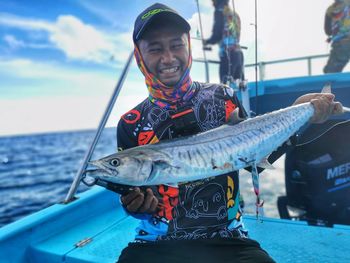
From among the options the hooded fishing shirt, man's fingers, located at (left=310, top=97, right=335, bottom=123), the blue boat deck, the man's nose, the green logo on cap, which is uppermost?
the green logo on cap

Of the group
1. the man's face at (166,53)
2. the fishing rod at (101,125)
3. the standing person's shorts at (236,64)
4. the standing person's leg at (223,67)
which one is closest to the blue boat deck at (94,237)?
the fishing rod at (101,125)

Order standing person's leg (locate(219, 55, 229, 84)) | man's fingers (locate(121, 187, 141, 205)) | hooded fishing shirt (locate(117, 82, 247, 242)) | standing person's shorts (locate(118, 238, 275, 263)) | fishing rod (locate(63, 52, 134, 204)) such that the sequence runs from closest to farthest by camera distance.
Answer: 1. man's fingers (locate(121, 187, 141, 205))
2. standing person's shorts (locate(118, 238, 275, 263))
3. hooded fishing shirt (locate(117, 82, 247, 242))
4. fishing rod (locate(63, 52, 134, 204))
5. standing person's leg (locate(219, 55, 229, 84))

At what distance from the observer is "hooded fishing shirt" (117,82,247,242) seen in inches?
76.0

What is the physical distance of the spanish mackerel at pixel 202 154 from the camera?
147 centimetres

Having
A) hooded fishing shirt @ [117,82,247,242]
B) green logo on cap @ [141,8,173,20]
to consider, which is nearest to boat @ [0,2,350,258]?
hooded fishing shirt @ [117,82,247,242]

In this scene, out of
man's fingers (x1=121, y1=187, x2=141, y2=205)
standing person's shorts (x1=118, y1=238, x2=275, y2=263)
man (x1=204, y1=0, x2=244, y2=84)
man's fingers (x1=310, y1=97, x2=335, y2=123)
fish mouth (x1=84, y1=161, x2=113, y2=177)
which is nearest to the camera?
fish mouth (x1=84, y1=161, x2=113, y2=177)

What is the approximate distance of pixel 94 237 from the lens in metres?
2.90

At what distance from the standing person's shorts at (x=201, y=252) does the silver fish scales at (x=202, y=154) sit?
0.52m

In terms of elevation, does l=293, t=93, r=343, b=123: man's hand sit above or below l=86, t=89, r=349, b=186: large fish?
above

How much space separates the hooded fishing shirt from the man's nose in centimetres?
32

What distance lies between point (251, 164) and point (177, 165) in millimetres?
477

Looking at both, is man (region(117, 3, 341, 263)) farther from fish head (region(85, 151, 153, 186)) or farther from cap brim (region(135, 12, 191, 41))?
fish head (region(85, 151, 153, 186))

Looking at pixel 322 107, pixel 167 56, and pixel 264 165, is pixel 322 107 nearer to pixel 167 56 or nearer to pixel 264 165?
→ pixel 264 165

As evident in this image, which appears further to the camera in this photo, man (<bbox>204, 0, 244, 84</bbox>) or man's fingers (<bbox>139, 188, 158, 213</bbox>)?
man (<bbox>204, 0, 244, 84</bbox>)
